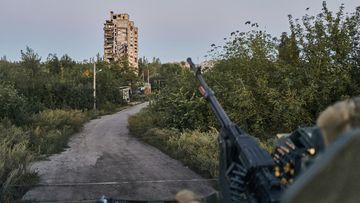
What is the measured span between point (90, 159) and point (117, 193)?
4.87 m

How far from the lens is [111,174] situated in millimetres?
11336

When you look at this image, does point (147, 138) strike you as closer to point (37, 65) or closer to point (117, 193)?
point (117, 193)

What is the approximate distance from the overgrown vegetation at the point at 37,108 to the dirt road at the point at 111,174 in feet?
1.72

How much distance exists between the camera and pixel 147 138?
1836cm

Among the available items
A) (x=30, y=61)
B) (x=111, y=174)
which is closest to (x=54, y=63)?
(x=30, y=61)

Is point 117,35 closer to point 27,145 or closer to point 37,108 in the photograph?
point 37,108

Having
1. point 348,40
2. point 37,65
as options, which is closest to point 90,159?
point 348,40

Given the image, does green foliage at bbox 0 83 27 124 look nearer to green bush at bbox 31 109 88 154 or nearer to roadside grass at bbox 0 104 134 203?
roadside grass at bbox 0 104 134 203

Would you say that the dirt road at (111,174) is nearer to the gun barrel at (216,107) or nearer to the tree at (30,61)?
the gun barrel at (216,107)

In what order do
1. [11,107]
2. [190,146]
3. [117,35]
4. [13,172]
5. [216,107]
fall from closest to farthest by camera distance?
1. [216,107]
2. [13,172]
3. [190,146]
4. [11,107]
5. [117,35]

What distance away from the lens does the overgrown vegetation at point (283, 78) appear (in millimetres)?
12836

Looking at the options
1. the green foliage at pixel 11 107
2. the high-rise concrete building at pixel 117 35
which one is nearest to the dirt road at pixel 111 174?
the green foliage at pixel 11 107

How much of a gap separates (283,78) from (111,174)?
237 inches

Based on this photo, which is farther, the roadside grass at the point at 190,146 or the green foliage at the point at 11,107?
the green foliage at the point at 11,107
